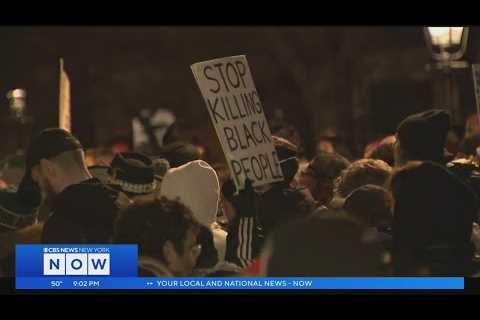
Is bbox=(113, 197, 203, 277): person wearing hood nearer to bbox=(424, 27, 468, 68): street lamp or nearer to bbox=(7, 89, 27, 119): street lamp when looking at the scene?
bbox=(7, 89, 27, 119): street lamp

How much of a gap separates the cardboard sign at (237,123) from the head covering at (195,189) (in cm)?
18

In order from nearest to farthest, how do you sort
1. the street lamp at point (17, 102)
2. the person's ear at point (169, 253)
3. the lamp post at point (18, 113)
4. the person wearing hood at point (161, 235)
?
the person wearing hood at point (161, 235) < the person's ear at point (169, 253) < the lamp post at point (18, 113) < the street lamp at point (17, 102)

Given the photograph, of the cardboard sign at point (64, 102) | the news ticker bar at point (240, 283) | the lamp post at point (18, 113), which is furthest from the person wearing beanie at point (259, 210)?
the lamp post at point (18, 113)

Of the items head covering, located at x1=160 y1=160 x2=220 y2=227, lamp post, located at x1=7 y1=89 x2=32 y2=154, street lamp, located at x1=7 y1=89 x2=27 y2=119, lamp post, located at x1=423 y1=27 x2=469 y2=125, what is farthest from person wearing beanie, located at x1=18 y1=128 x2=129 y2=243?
lamp post, located at x1=423 y1=27 x2=469 y2=125

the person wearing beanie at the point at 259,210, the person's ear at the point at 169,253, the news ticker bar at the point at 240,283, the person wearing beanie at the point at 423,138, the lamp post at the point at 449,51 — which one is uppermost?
the lamp post at the point at 449,51

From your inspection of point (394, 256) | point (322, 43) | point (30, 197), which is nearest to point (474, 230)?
point (394, 256)

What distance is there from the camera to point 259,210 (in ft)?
24.3

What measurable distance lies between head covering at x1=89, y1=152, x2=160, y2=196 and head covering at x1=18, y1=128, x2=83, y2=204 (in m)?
0.25

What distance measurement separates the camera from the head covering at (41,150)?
7.58 metres

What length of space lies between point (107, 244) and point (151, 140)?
429 cm

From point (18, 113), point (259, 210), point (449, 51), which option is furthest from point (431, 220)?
point (18, 113)

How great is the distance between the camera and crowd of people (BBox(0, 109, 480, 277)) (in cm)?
721

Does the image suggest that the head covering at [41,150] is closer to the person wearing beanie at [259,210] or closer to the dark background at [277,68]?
the dark background at [277,68]
